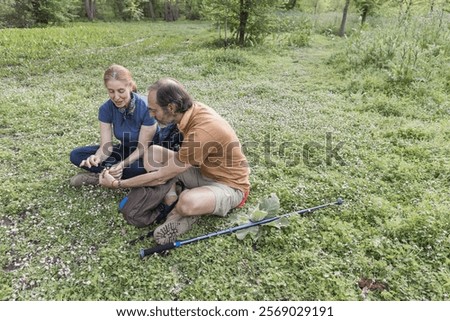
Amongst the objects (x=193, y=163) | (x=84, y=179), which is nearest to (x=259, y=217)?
(x=193, y=163)

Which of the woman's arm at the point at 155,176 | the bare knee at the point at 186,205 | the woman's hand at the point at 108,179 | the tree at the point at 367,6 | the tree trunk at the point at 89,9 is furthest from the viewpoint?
the tree trunk at the point at 89,9

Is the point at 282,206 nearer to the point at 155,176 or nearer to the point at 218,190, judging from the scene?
the point at 218,190

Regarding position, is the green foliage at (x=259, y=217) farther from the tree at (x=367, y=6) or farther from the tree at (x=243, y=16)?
the tree at (x=367, y=6)

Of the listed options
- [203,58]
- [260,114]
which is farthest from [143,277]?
[203,58]

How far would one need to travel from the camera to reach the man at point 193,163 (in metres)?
4.20

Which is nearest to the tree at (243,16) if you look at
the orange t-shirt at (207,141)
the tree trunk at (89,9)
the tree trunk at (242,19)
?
the tree trunk at (242,19)

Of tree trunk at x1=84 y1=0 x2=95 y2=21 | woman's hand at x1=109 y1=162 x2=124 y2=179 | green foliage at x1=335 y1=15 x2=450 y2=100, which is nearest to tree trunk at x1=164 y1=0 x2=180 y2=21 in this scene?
tree trunk at x1=84 y1=0 x2=95 y2=21

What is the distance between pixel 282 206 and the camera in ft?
17.4

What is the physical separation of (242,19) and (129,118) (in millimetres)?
14761

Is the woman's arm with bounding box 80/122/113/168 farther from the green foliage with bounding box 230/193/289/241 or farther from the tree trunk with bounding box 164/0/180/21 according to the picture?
the tree trunk with bounding box 164/0/180/21

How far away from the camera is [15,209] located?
502cm

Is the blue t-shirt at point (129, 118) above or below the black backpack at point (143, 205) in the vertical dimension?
above

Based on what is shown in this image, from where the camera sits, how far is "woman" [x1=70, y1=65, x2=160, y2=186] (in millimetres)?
5105

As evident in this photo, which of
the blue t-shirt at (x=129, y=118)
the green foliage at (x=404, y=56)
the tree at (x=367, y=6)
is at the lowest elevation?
the blue t-shirt at (x=129, y=118)
